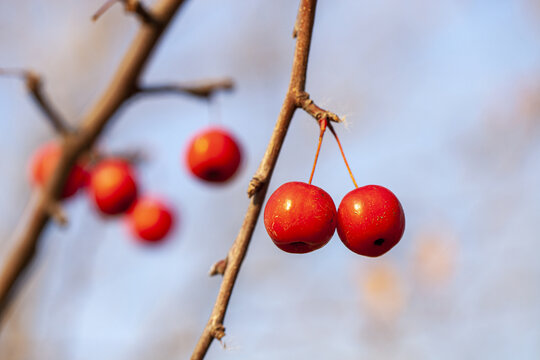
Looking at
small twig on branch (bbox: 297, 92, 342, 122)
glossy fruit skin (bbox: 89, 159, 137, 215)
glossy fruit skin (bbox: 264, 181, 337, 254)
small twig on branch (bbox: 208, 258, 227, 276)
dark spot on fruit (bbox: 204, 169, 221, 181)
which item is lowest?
small twig on branch (bbox: 208, 258, 227, 276)

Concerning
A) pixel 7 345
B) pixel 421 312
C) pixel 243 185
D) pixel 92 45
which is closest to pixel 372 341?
pixel 421 312

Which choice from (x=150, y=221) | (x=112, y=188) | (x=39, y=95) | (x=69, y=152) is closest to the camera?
(x=39, y=95)

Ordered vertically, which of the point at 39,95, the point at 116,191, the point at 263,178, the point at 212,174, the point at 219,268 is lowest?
the point at 219,268

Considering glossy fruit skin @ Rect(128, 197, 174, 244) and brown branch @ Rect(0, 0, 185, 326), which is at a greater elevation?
glossy fruit skin @ Rect(128, 197, 174, 244)

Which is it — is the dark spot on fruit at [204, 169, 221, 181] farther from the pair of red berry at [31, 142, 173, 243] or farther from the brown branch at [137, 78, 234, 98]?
the pair of red berry at [31, 142, 173, 243]

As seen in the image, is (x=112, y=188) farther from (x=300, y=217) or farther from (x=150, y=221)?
(x=300, y=217)

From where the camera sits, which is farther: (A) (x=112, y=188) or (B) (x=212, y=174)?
(A) (x=112, y=188)

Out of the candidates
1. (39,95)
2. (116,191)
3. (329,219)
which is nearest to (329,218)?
(329,219)

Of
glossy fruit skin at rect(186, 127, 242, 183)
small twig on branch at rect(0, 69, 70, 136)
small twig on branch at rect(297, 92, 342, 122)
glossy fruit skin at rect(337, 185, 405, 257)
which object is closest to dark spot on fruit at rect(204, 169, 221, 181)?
glossy fruit skin at rect(186, 127, 242, 183)
